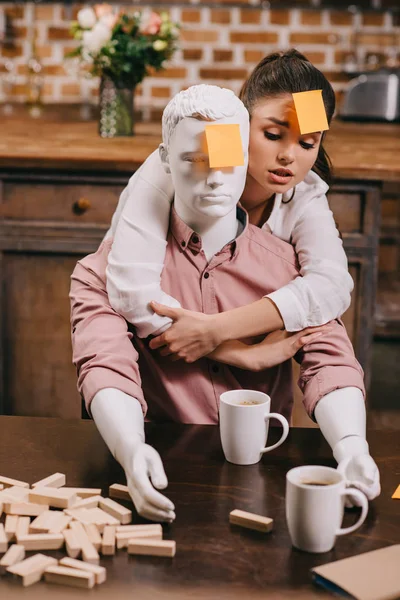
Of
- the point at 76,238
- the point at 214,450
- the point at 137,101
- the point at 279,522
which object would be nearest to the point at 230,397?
the point at 214,450

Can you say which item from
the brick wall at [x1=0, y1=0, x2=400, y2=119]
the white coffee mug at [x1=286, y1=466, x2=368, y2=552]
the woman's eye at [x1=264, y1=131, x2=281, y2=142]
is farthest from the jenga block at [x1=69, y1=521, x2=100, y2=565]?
the brick wall at [x1=0, y1=0, x2=400, y2=119]

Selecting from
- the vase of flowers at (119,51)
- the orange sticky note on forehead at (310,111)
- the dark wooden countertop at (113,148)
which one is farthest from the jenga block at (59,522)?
the vase of flowers at (119,51)

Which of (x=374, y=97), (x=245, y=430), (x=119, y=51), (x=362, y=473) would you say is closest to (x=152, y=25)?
(x=119, y=51)

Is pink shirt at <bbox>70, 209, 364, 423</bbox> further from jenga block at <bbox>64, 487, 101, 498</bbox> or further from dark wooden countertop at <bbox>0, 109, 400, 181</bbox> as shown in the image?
dark wooden countertop at <bbox>0, 109, 400, 181</bbox>

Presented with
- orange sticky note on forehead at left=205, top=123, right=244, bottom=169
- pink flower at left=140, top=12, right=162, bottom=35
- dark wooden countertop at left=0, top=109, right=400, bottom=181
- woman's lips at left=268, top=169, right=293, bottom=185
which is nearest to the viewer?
orange sticky note on forehead at left=205, top=123, right=244, bottom=169

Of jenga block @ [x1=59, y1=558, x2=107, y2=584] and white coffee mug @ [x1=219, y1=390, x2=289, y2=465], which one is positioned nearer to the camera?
jenga block @ [x1=59, y1=558, x2=107, y2=584]

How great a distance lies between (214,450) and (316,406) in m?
0.17

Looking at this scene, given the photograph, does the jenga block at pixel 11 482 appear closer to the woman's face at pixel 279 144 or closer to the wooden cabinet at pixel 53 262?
the woman's face at pixel 279 144

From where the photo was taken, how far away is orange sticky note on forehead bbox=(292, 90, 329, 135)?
141 cm

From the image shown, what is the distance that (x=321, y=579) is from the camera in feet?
3.12

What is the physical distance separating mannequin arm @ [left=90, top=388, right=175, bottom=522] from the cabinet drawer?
51.5 inches

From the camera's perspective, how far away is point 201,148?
1321 mm

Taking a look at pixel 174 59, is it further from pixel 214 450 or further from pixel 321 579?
pixel 321 579

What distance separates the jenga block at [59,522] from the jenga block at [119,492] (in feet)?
0.27
